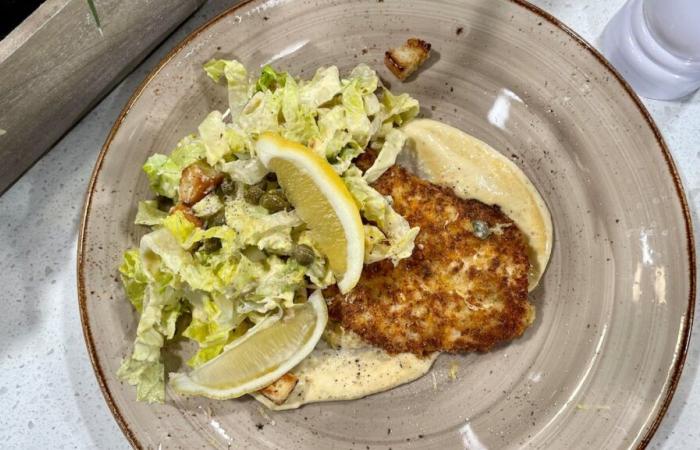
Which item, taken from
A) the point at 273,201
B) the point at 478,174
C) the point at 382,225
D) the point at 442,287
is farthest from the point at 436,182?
the point at 273,201

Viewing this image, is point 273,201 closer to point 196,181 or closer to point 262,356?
point 196,181

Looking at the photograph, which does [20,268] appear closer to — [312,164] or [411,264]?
[312,164]

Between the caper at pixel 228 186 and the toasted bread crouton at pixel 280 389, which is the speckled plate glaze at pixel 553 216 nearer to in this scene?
the toasted bread crouton at pixel 280 389

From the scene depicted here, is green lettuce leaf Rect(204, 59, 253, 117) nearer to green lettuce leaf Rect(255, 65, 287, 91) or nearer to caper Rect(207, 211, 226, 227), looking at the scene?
green lettuce leaf Rect(255, 65, 287, 91)

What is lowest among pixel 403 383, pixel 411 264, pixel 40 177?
pixel 403 383

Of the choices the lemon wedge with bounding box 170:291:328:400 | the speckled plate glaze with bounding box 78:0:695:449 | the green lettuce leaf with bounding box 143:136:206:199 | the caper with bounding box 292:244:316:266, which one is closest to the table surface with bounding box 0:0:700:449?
the speckled plate glaze with bounding box 78:0:695:449

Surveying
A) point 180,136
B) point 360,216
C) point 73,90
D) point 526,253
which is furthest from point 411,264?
point 73,90

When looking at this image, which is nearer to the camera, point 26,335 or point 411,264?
point 411,264

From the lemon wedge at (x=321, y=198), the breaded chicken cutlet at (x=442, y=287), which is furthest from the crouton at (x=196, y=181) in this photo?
the breaded chicken cutlet at (x=442, y=287)
